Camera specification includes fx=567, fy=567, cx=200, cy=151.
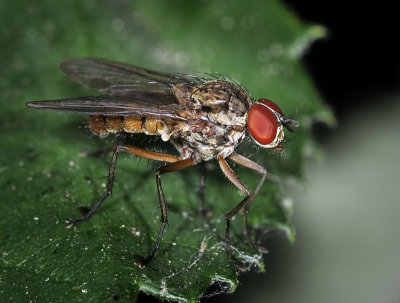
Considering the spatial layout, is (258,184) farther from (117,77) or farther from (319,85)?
(319,85)

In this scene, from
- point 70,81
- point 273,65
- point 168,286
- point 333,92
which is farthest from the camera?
point 333,92

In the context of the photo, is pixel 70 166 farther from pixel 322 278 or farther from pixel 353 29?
pixel 353 29

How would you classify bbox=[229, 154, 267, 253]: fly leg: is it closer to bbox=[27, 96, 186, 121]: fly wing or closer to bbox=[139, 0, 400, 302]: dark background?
bbox=[27, 96, 186, 121]: fly wing

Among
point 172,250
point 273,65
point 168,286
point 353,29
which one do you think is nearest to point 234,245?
point 172,250

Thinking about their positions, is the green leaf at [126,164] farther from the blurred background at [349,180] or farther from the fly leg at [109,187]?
the blurred background at [349,180]

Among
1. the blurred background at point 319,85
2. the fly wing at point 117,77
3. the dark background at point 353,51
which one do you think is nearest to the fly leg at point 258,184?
the fly wing at point 117,77

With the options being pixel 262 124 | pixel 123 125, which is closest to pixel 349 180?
pixel 262 124
